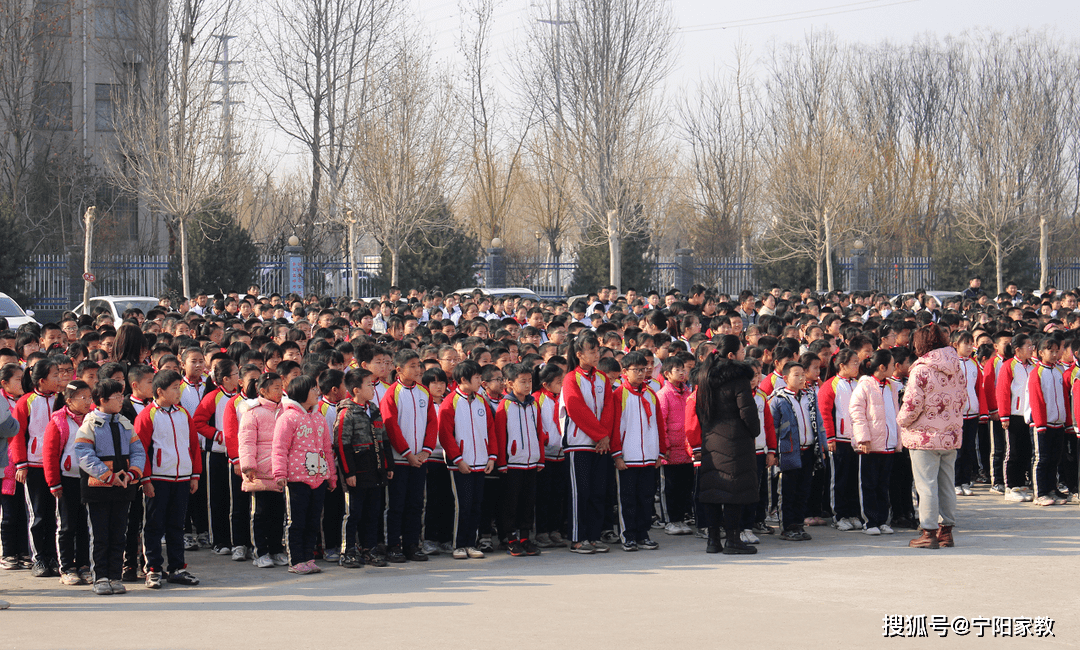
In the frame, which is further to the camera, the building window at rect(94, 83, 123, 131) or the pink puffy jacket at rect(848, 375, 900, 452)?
the building window at rect(94, 83, 123, 131)

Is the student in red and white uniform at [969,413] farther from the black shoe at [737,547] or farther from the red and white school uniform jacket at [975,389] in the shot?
the black shoe at [737,547]

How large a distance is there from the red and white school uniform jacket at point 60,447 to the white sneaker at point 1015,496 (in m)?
8.89

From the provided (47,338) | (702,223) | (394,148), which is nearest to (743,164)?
(702,223)

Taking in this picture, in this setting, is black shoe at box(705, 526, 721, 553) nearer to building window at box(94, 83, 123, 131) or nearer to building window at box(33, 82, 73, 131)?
building window at box(33, 82, 73, 131)

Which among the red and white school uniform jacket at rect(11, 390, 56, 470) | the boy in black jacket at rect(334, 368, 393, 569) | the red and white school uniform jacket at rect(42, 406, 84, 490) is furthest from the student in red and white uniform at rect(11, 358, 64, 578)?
the boy in black jacket at rect(334, 368, 393, 569)

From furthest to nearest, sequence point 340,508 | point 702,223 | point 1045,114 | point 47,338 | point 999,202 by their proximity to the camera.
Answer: point 702,223 < point 1045,114 < point 999,202 < point 47,338 < point 340,508

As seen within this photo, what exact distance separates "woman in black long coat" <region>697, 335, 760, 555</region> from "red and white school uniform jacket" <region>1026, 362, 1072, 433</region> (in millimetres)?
3846

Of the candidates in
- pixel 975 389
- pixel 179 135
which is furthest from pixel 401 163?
pixel 975 389

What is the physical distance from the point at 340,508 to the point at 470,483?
1.07m

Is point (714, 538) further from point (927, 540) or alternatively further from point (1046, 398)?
point (1046, 398)

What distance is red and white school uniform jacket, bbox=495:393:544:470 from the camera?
9094mm

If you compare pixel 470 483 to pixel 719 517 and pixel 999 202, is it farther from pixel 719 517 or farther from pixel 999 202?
pixel 999 202

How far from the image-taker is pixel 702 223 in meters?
48.1

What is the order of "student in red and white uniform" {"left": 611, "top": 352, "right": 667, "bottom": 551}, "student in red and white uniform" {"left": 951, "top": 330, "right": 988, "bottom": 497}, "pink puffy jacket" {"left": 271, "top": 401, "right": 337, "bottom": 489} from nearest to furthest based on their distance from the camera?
"pink puffy jacket" {"left": 271, "top": 401, "right": 337, "bottom": 489} < "student in red and white uniform" {"left": 611, "top": 352, "right": 667, "bottom": 551} < "student in red and white uniform" {"left": 951, "top": 330, "right": 988, "bottom": 497}
